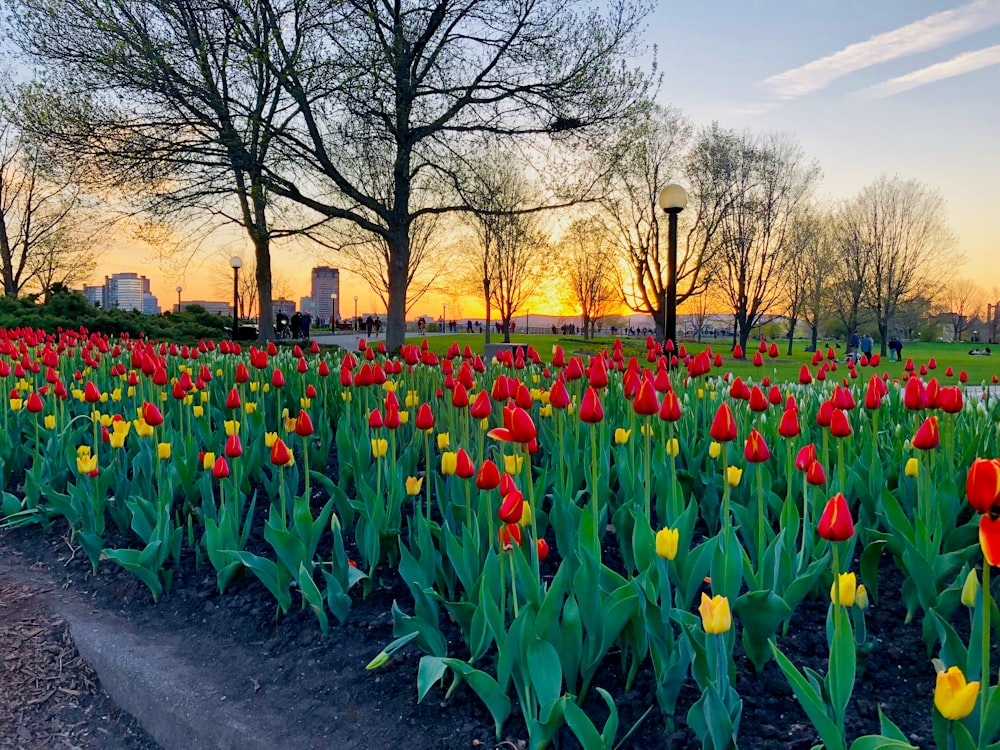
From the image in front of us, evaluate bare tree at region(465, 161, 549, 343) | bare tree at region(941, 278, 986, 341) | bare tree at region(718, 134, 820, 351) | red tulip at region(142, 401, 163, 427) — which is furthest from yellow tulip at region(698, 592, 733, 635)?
bare tree at region(941, 278, 986, 341)

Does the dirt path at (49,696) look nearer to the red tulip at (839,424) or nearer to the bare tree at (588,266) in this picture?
the red tulip at (839,424)

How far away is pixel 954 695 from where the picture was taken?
1208 mm

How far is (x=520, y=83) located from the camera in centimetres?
1477

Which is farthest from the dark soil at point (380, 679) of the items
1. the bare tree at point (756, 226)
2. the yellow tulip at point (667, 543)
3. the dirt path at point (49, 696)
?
the bare tree at point (756, 226)

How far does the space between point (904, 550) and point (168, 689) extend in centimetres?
252

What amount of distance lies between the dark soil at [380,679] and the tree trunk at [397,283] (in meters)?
13.5

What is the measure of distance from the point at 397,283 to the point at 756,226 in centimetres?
1842

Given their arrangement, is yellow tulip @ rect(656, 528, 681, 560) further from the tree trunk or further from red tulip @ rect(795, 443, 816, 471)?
the tree trunk

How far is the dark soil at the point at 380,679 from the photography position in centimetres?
194

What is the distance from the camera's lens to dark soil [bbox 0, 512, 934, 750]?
194 cm

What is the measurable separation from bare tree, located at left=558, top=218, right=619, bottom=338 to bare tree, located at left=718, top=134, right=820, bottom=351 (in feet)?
15.6

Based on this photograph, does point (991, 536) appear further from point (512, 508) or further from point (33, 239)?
point (33, 239)

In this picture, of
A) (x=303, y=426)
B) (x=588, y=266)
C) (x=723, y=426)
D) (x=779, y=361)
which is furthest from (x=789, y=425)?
(x=588, y=266)

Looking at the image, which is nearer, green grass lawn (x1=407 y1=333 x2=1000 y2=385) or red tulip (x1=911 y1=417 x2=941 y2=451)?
red tulip (x1=911 y1=417 x2=941 y2=451)
